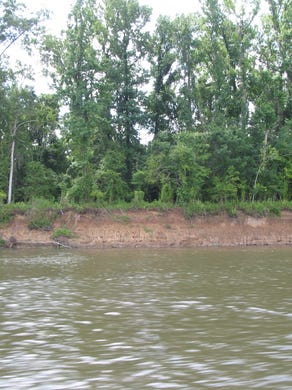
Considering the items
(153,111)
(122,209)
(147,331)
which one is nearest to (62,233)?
(122,209)

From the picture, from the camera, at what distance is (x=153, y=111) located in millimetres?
54906

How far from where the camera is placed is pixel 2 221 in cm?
4097

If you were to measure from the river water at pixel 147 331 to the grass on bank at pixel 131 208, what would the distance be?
21405mm

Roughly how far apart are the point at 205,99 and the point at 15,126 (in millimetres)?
20610

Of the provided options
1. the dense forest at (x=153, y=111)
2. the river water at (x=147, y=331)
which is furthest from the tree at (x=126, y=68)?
the river water at (x=147, y=331)

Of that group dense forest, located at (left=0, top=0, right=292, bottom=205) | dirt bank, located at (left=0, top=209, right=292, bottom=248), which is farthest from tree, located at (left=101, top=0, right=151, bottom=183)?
dirt bank, located at (left=0, top=209, right=292, bottom=248)

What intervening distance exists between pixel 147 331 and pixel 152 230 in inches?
1243

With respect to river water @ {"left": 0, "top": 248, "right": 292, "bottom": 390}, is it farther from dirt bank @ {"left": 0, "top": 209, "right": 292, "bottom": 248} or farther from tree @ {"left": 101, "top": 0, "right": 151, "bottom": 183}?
tree @ {"left": 101, "top": 0, "right": 151, "bottom": 183}

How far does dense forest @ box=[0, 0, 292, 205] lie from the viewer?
46.1m

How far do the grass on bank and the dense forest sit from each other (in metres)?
1.63

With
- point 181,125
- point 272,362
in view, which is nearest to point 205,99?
point 181,125

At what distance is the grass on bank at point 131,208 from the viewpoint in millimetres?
41188

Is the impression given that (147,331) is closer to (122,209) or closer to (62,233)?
(62,233)

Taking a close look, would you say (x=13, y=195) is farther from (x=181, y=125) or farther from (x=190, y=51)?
(x=190, y=51)
